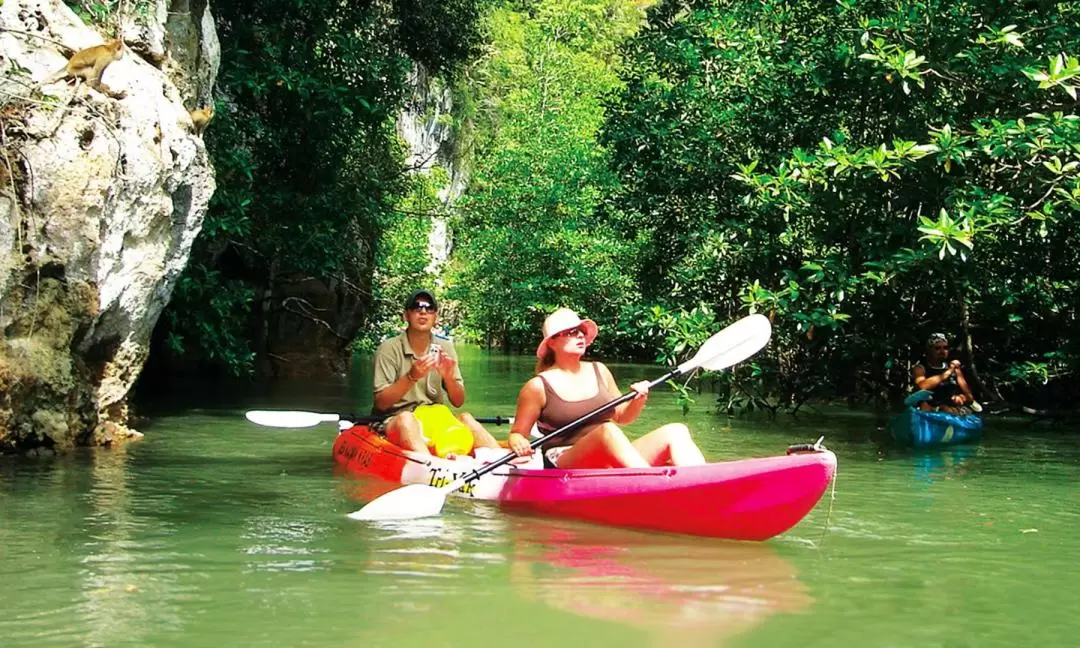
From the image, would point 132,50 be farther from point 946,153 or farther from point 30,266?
point 946,153

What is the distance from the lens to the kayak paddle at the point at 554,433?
7.23 metres

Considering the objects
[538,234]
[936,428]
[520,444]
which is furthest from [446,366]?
[538,234]

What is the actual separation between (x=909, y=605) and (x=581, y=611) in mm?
1297

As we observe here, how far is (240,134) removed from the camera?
1559 centimetres

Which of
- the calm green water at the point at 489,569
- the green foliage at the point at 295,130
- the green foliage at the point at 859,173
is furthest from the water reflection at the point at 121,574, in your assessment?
the green foliage at the point at 295,130

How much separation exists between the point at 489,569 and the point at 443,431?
310 centimetres

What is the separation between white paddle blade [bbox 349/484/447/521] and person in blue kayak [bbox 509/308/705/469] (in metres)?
0.54

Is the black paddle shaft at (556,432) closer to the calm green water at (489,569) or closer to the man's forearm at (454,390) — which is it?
the calm green water at (489,569)

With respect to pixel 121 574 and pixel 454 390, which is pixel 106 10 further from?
pixel 121 574

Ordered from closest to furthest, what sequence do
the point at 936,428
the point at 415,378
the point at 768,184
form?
the point at 415,378, the point at 768,184, the point at 936,428

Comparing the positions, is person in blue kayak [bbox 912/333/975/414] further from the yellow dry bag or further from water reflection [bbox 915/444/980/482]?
the yellow dry bag

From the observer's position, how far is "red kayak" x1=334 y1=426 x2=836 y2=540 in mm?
6328

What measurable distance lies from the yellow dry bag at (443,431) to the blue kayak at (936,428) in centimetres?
488

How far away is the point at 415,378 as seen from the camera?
8.81 meters
